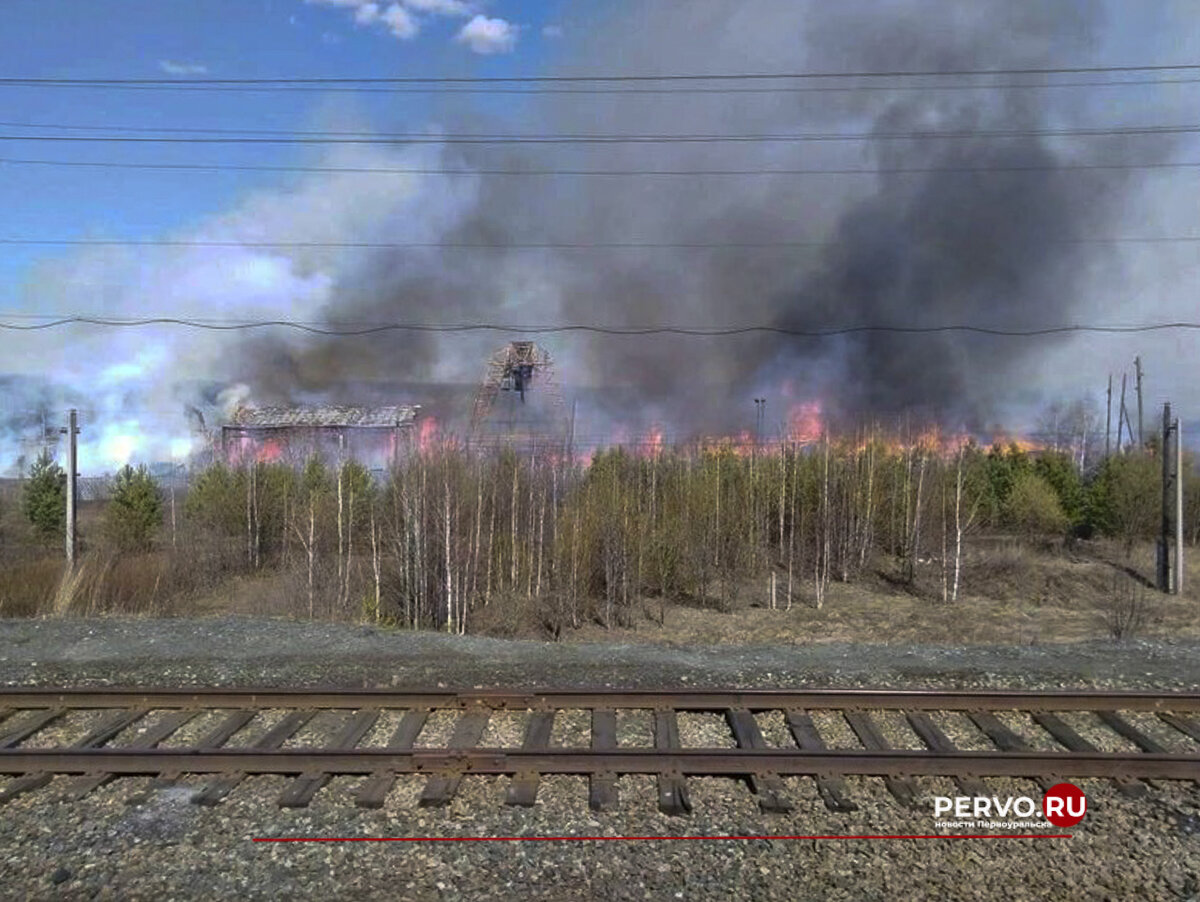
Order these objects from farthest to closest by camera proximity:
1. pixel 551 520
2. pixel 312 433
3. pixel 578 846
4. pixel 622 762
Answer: pixel 312 433 → pixel 551 520 → pixel 622 762 → pixel 578 846

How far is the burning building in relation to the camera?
22.6m

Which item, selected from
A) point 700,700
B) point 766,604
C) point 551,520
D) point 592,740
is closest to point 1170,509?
point 766,604

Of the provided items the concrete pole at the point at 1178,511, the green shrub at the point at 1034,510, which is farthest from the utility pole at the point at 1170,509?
the green shrub at the point at 1034,510

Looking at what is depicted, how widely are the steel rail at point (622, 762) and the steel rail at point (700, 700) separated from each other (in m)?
1.01

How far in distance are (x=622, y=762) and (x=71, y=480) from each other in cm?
1518

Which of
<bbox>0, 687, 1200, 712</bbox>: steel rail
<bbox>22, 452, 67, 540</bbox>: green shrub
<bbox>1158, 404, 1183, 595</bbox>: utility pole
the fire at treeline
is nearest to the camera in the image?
<bbox>0, 687, 1200, 712</bbox>: steel rail

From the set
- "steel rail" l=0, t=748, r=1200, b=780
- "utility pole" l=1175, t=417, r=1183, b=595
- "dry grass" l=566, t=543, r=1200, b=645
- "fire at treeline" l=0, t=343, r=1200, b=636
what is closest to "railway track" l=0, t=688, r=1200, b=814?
"steel rail" l=0, t=748, r=1200, b=780

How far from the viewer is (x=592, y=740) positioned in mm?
5371

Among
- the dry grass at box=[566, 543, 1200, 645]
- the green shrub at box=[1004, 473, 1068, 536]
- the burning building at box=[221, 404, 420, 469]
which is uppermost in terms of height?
the burning building at box=[221, 404, 420, 469]

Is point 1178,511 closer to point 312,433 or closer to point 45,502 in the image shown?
point 312,433

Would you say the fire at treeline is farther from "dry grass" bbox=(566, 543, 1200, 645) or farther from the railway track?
the railway track

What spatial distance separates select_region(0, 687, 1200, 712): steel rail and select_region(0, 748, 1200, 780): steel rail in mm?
1006

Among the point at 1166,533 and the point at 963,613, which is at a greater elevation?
the point at 1166,533

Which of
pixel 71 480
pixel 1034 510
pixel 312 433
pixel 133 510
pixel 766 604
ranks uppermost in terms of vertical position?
pixel 312 433
